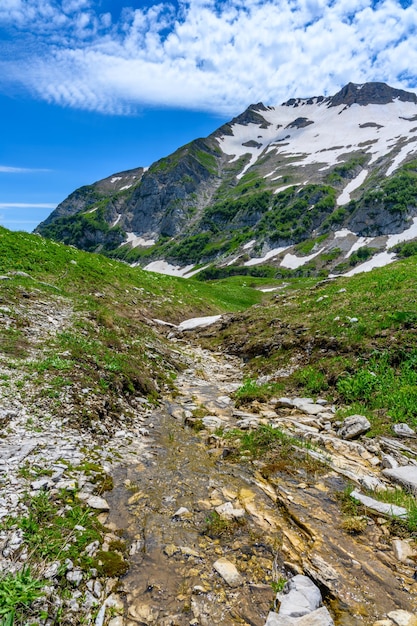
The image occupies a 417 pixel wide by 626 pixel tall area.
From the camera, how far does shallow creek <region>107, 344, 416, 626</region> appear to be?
5.38 meters

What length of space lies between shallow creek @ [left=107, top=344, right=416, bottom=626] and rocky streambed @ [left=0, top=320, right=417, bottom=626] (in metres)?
0.02

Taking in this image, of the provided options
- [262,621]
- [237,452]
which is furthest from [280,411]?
[262,621]

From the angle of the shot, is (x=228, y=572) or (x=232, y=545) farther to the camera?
(x=232, y=545)

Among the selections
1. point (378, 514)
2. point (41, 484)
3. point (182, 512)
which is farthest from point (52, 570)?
point (378, 514)

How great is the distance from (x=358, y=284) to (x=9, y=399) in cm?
2312

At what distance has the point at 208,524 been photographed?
7.26 meters

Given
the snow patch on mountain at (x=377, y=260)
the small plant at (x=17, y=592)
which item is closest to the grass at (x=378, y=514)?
the small plant at (x=17, y=592)

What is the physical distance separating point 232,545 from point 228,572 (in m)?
0.65

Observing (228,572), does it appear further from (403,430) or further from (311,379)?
(311,379)

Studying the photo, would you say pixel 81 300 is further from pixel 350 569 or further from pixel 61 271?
pixel 350 569

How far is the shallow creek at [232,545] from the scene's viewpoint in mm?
5383

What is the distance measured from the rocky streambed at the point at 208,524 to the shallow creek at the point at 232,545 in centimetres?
2

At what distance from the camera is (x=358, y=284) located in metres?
25.0

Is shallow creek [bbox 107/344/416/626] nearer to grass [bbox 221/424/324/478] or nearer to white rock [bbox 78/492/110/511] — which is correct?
white rock [bbox 78/492/110/511]
